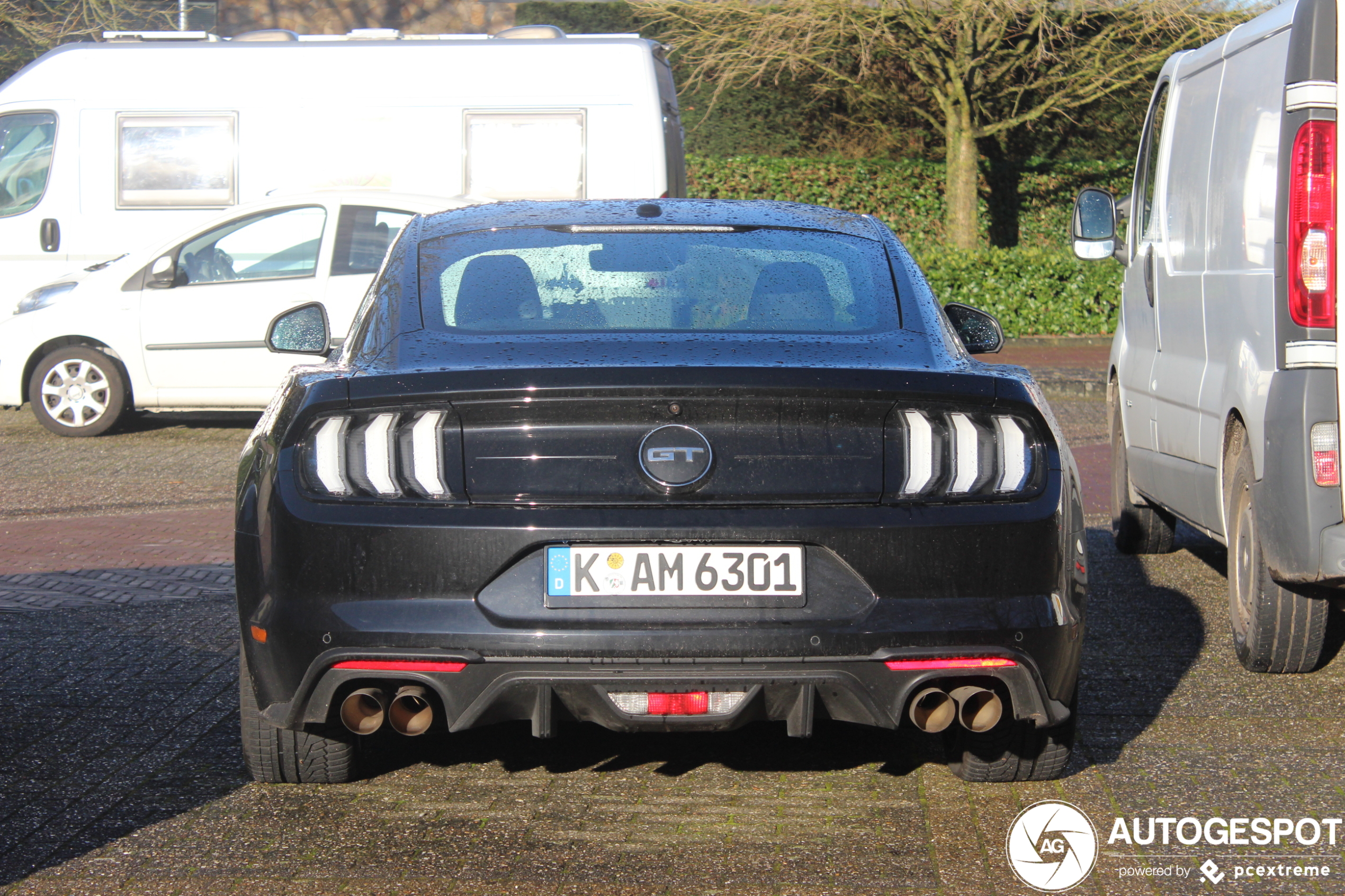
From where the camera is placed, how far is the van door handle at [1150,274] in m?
6.52

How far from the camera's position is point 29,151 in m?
13.7

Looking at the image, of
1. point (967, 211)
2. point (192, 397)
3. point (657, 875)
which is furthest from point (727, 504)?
point (967, 211)

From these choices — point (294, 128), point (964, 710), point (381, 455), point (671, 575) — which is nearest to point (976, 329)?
point (964, 710)

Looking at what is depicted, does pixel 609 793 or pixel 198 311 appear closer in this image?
pixel 609 793

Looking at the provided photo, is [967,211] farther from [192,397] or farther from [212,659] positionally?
[212,659]

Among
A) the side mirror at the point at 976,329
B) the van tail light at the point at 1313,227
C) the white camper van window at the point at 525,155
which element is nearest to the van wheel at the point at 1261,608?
the van tail light at the point at 1313,227

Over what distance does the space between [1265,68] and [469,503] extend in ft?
10.1

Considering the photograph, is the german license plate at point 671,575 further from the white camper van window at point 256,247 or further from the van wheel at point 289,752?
the white camper van window at point 256,247

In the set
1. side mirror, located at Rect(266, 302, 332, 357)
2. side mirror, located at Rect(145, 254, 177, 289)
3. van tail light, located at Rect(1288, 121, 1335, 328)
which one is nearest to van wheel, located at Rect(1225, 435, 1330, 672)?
van tail light, located at Rect(1288, 121, 1335, 328)

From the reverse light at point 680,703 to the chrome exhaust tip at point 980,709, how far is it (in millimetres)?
508

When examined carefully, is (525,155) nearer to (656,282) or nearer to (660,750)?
(656,282)

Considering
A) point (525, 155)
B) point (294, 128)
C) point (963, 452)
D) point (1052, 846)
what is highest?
point (294, 128)

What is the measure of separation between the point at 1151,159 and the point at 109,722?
4961mm

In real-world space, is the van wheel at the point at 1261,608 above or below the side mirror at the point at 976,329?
below
